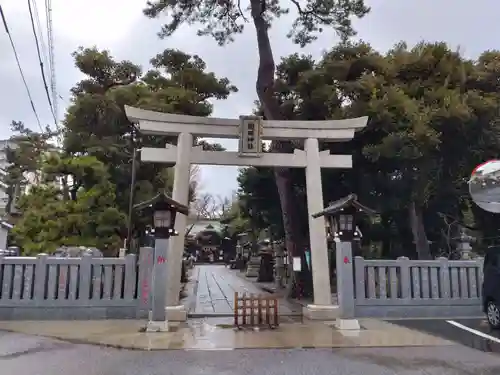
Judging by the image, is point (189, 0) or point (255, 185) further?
point (255, 185)

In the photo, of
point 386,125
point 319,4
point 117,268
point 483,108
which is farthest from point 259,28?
point 117,268

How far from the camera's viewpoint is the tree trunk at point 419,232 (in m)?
15.2

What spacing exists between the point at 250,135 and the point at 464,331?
668cm

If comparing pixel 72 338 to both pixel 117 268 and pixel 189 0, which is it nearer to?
pixel 117 268

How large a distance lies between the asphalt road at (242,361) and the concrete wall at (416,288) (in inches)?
121

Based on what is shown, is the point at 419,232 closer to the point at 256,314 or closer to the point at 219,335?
the point at 256,314

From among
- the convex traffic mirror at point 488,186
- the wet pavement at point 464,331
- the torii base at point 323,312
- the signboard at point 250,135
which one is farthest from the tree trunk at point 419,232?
the signboard at point 250,135

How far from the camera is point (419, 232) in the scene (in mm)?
15422

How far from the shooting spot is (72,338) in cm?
788

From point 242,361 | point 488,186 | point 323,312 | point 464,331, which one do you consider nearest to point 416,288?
point 464,331

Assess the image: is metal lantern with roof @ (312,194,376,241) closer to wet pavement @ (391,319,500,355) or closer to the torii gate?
the torii gate

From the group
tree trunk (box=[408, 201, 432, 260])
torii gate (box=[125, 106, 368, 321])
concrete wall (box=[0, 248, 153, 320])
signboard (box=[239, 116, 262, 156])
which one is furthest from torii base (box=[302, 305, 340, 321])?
tree trunk (box=[408, 201, 432, 260])

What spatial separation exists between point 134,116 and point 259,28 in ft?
19.2

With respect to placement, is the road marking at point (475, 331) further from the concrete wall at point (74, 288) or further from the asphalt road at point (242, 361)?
the concrete wall at point (74, 288)
